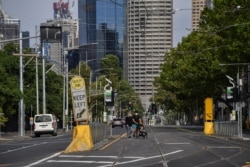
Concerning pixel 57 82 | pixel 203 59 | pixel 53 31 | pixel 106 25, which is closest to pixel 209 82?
pixel 203 59

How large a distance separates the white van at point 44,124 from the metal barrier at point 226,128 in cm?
1465

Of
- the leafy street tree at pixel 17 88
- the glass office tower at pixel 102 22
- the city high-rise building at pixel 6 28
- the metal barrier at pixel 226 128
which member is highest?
the city high-rise building at pixel 6 28

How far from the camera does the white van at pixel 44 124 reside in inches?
2290

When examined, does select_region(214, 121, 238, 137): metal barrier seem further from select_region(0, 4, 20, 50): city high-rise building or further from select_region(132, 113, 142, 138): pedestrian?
select_region(0, 4, 20, 50): city high-rise building

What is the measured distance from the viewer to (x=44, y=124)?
5856 centimetres

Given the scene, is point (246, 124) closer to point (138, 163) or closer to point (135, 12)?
point (135, 12)

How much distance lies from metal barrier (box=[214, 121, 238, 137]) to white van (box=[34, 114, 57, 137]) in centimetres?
1465

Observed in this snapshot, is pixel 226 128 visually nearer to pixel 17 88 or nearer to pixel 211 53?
pixel 211 53

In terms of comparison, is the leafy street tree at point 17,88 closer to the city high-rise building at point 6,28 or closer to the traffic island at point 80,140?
the city high-rise building at point 6,28

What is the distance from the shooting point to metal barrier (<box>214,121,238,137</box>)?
175 ft

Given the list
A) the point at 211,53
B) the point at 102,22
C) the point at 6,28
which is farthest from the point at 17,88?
the point at 6,28

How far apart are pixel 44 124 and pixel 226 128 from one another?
15.5 meters

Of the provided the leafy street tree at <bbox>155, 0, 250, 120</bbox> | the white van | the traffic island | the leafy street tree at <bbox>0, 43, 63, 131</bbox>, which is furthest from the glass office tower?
the traffic island

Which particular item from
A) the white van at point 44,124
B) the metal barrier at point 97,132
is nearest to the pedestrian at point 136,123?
the metal barrier at point 97,132
